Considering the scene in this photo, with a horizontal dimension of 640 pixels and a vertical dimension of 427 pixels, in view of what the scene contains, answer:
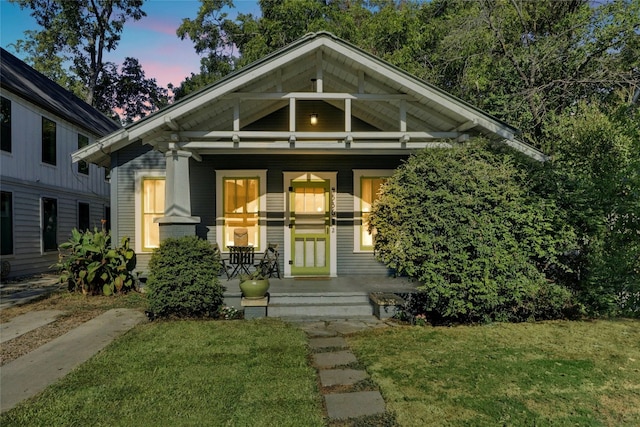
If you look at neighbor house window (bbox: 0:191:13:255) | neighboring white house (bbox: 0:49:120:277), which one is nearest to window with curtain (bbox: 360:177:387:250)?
neighboring white house (bbox: 0:49:120:277)

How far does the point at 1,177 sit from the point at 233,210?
722 centimetres

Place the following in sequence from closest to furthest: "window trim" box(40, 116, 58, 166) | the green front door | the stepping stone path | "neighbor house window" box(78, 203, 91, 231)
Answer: the stepping stone path
the green front door
"window trim" box(40, 116, 58, 166)
"neighbor house window" box(78, 203, 91, 231)

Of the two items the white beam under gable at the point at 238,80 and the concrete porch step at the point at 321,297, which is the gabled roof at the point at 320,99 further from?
the concrete porch step at the point at 321,297

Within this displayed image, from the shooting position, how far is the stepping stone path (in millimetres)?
3092

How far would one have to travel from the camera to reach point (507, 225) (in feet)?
17.5

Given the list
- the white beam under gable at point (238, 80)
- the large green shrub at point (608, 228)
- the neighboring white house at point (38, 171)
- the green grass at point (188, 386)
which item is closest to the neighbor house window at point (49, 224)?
the neighboring white house at point (38, 171)

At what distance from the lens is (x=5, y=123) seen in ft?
35.4

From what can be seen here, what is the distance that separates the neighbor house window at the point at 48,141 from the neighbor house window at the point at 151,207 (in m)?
6.24

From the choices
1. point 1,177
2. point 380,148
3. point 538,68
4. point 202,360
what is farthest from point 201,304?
point 538,68

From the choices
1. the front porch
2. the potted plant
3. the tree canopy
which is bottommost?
the front porch

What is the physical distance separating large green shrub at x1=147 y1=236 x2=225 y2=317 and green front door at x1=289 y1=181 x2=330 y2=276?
9.11 ft

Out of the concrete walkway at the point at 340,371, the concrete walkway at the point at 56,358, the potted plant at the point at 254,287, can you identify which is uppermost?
the potted plant at the point at 254,287

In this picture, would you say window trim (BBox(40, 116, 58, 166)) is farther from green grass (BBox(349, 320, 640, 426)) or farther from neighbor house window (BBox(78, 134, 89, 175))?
green grass (BBox(349, 320, 640, 426))

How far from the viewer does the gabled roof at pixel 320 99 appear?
21.6ft
